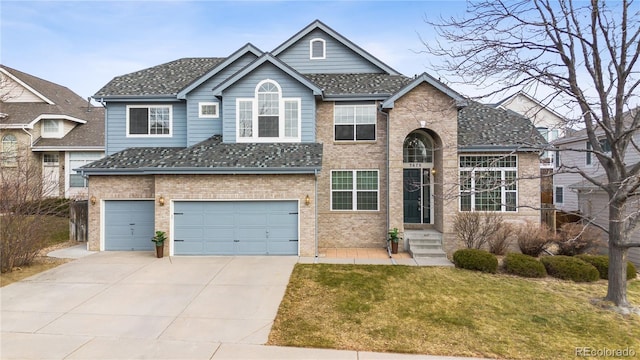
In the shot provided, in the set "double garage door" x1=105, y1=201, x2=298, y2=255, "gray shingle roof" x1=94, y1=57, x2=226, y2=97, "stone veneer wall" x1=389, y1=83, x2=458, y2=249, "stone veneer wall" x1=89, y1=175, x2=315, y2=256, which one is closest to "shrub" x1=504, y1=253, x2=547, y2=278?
"stone veneer wall" x1=389, y1=83, x2=458, y2=249

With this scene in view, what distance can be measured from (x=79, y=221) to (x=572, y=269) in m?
19.5

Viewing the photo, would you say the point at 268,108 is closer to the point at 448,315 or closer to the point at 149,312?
the point at 149,312

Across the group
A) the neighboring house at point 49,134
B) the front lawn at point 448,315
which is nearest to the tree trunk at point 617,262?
the front lawn at point 448,315

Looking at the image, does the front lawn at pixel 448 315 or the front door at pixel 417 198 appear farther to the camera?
the front door at pixel 417 198

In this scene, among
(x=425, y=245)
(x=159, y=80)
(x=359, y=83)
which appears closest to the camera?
(x=425, y=245)

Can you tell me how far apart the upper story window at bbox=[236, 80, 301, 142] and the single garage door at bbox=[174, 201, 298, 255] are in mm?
2925

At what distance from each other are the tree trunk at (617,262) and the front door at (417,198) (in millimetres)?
7059

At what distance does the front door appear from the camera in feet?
48.8

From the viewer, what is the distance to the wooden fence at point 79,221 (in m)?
14.8

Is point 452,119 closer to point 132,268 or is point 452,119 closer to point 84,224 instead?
point 132,268

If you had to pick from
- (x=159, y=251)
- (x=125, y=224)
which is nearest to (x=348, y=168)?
(x=159, y=251)

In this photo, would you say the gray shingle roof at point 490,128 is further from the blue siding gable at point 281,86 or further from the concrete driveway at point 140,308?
the concrete driveway at point 140,308

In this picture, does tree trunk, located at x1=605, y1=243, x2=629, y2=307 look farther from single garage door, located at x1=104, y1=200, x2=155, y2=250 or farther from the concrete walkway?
single garage door, located at x1=104, y1=200, x2=155, y2=250

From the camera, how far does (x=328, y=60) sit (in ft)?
53.3
